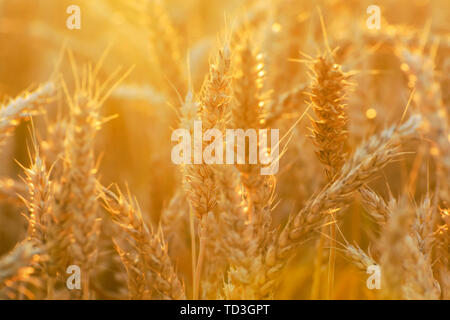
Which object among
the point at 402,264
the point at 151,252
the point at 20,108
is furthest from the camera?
the point at 20,108

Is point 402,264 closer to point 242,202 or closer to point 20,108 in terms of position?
point 242,202

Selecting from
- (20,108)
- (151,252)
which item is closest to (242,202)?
(151,252)

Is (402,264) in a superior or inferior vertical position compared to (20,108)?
inferior

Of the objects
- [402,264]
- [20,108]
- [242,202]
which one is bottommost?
[402,264]

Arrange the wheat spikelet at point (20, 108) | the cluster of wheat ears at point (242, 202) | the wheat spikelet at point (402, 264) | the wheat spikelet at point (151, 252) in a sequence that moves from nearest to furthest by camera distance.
Answer: 1. the wheat spikelet at point (402, 264)
2. the cluster of wheat ears at point (242, 202)
3. the wheat spikelet at point (151, 252)
4. the wheat spikelet at point (20, 108)

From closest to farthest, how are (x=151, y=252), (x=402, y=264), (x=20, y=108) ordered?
(x=402, y=264)
(x=151, y=252)
(x=20, y=108)

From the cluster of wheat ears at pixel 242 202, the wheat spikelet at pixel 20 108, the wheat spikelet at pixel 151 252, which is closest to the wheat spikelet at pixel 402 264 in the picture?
the cluster of wheat ears at pixel 242 202

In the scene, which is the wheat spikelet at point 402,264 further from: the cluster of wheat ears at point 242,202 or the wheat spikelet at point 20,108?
the wheat spikelet at point 20,108

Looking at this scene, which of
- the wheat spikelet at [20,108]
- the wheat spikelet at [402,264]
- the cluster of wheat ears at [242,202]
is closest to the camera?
the wheat spikelet at [402,264]

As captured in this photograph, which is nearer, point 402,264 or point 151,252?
point 402,264

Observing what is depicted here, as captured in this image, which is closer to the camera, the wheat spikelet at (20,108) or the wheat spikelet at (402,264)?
the wheat spikelet at (402,264)

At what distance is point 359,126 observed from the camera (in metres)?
1.93

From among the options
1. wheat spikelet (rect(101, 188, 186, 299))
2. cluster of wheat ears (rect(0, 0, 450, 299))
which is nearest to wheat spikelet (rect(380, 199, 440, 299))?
cluster of wheat ears (rect(0, 0, 450, 299))
